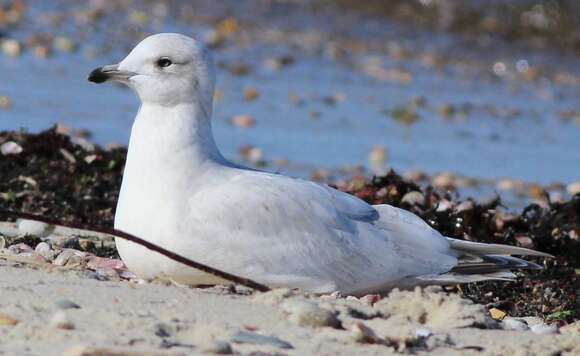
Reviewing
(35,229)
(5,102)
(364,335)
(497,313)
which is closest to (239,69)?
(5,102)

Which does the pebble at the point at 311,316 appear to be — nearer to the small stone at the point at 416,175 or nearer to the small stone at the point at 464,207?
the small stone at the point at 464,207

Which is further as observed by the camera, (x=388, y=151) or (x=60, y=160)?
(x=388, y=151)

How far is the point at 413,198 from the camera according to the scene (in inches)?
289

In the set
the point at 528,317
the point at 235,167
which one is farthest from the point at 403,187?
the point at 235,167

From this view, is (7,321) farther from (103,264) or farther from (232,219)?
(103,264)

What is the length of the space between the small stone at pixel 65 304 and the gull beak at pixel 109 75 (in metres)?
1.32

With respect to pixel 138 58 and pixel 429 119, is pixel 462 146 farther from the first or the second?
pixel 138 58

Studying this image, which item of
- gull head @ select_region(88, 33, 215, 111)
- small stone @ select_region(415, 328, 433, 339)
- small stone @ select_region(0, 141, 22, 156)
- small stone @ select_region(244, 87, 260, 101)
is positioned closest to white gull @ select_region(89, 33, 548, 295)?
gull head @ select_region(88, 33, 215, 111)

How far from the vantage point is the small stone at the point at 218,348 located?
12.3 ft

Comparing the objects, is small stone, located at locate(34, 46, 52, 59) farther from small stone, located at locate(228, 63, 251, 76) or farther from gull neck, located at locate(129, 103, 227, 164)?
gull neck, located at locate(129, 103, 227, 164)

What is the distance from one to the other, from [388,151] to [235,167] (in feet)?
17.9

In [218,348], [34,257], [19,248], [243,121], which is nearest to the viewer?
[218,348]

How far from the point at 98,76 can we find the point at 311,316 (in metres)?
1.54

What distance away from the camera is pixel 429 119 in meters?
12.0
